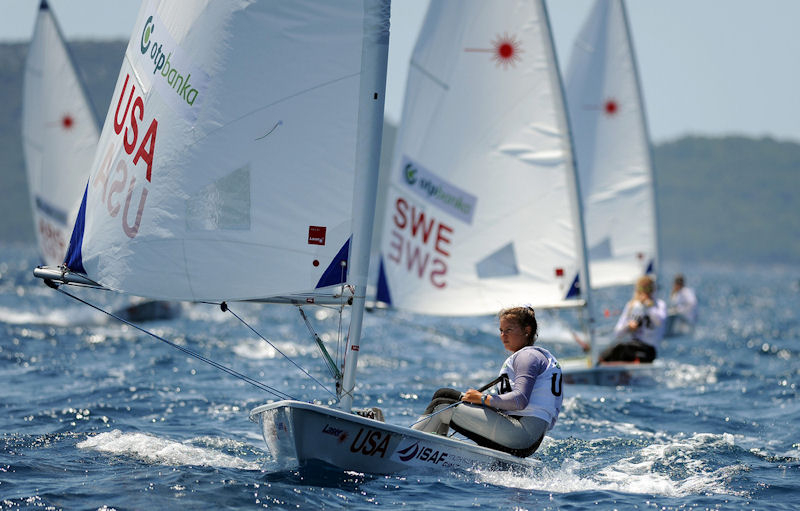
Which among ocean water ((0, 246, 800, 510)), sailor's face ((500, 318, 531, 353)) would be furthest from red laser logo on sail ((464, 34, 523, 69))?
sailor's face ((500, 318, 531, 353))

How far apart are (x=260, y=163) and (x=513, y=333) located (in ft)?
6.76

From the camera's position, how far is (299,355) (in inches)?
601

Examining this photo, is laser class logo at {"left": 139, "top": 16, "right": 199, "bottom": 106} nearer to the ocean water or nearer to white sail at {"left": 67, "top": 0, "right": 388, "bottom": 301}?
white sail at {"left": 67, "top": 0, "right": 388, "bottom": 301}

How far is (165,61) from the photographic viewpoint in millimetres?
7020

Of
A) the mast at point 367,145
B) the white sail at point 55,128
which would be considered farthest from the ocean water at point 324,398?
the white sail at point 55,128

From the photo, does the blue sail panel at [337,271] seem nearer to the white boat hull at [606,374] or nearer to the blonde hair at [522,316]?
the blonde hair at [522,316]

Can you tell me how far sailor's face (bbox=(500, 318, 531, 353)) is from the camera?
6.84 metres

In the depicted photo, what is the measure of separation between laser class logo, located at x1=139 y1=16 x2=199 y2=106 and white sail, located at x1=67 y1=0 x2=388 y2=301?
0.03 m

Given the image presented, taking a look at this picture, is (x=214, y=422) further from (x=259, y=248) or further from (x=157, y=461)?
(x=259, y=248)

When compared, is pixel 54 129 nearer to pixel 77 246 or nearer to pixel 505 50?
pixel 505 50

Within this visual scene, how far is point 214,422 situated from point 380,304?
4.07 m

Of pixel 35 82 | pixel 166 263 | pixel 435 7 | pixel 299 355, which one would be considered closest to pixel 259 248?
pixel 166 263

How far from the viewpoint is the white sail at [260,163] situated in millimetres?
6676

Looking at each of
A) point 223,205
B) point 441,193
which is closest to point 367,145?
point 223,205
